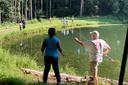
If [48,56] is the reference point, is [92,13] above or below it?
below

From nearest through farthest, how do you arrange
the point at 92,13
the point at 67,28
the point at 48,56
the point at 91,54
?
the point at 48,56, the point at 91,54, the point at 67,28, the point at 92,13

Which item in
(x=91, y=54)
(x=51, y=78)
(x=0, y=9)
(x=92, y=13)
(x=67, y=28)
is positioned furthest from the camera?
(x=92, y=13)

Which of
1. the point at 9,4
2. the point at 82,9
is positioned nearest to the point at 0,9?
the point at 9,4

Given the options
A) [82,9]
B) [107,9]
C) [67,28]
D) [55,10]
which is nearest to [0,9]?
[67,28]

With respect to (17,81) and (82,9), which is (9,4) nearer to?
(82,9)

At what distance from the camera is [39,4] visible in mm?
92875

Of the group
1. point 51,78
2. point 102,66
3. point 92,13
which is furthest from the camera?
point 92,13

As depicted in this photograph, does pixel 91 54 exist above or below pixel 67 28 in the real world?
above

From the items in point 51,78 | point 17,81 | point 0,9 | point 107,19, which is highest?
point 17,81

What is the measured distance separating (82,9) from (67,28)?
1315 inches

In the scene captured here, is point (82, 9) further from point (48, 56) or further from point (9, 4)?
point (48, 56)

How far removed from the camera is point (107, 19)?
9144cm

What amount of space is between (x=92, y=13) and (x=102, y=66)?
76.7 m

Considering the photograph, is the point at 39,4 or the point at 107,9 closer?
the point at 39,4
